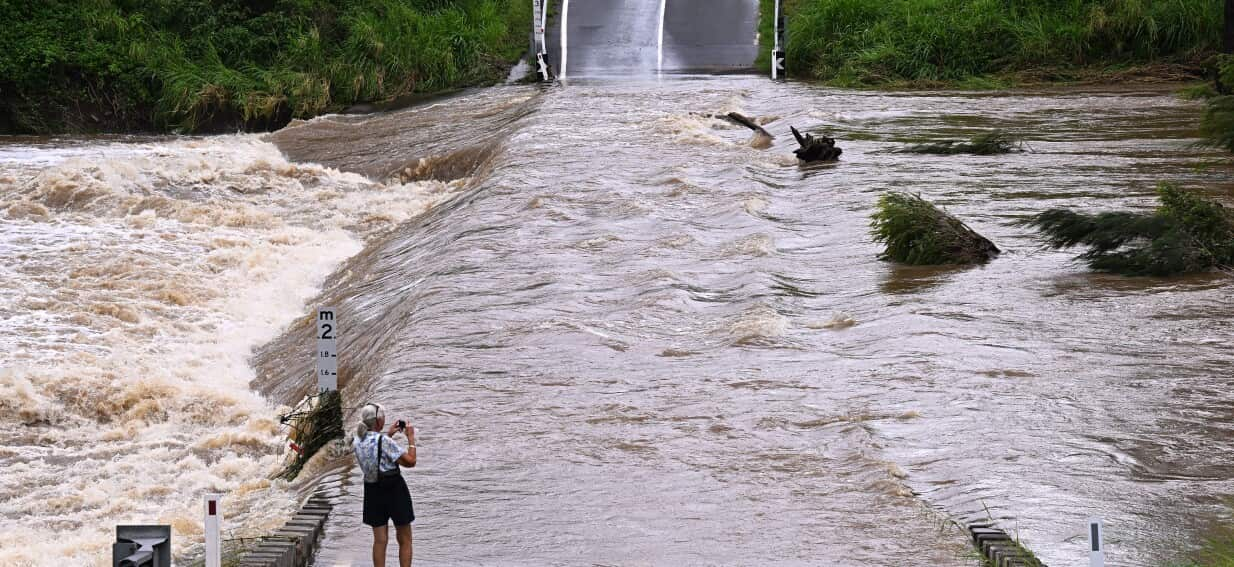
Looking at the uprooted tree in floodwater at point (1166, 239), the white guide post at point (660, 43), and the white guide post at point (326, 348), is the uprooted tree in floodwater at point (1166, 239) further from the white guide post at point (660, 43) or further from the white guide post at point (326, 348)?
the white guide post at point (660, 43)

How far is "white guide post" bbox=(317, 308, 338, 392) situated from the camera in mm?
10820

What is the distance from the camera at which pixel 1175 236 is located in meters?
15.5

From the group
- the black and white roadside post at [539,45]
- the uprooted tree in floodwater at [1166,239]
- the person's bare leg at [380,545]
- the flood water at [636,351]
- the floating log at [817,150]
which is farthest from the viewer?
the black and white roadside post at [539,45]

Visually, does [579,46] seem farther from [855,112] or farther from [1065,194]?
[1065,194]

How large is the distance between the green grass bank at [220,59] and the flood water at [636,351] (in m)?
7.43

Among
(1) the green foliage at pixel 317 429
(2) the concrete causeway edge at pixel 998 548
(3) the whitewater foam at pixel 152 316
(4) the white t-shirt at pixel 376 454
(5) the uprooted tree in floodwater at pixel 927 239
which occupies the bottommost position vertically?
(3) the whitewater foam at pixel 152 316

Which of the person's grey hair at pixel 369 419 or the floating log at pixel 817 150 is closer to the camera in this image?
A: the person's grey hair at pixel 369 419

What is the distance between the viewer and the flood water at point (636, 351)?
31.5 ft

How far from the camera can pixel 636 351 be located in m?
13.3

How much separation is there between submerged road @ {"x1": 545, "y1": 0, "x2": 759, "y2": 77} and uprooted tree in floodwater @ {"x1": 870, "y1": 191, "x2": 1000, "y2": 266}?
18.4m

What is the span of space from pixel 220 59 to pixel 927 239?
23.9 metres

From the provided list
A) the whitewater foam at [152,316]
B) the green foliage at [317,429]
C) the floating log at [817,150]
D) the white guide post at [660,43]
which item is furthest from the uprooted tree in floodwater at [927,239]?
the white guide post at [660,43]

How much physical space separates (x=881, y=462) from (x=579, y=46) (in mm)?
27948

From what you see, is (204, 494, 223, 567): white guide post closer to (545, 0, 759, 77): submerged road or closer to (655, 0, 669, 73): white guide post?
(545, 0, 759, 77): submerged road
